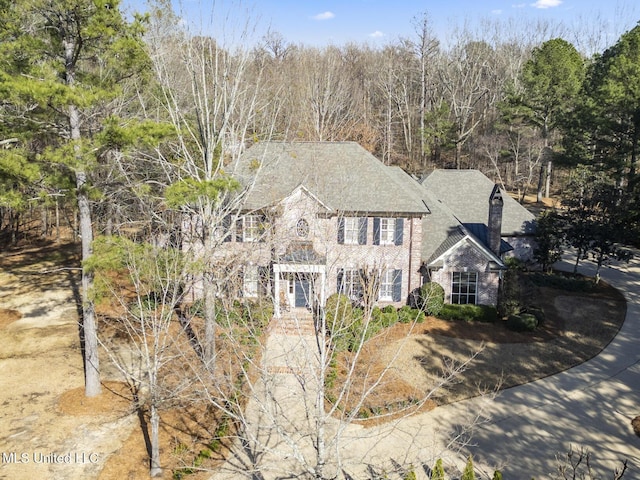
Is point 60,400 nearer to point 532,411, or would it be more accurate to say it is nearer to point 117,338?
point 117,338

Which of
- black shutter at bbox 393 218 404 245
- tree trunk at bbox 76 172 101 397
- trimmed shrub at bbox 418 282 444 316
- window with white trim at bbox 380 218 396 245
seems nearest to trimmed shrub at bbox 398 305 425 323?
trimmed shrub at bbox 418 282 444 316

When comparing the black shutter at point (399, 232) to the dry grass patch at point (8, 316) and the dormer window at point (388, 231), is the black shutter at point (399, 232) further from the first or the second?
the dry grass patch at point (8, 316)

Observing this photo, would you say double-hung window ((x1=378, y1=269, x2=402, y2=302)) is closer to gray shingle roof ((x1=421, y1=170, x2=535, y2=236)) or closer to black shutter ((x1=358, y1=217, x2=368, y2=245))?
black shutter ((x1=358, y1=217, x2=368, y2=245))

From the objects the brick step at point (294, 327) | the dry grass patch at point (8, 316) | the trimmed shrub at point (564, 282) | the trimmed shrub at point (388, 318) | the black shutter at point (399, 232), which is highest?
the black shutter at point (399, 232)

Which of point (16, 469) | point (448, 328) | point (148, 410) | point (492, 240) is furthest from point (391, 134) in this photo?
point (16, 469)

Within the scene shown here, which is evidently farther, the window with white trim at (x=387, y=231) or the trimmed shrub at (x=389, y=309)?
the window with white trim at (x=387, y=231)

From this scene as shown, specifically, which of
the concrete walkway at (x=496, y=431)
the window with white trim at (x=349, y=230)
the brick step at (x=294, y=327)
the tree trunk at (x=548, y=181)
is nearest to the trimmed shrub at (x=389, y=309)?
the window with white trim at (x=349, y=230)
